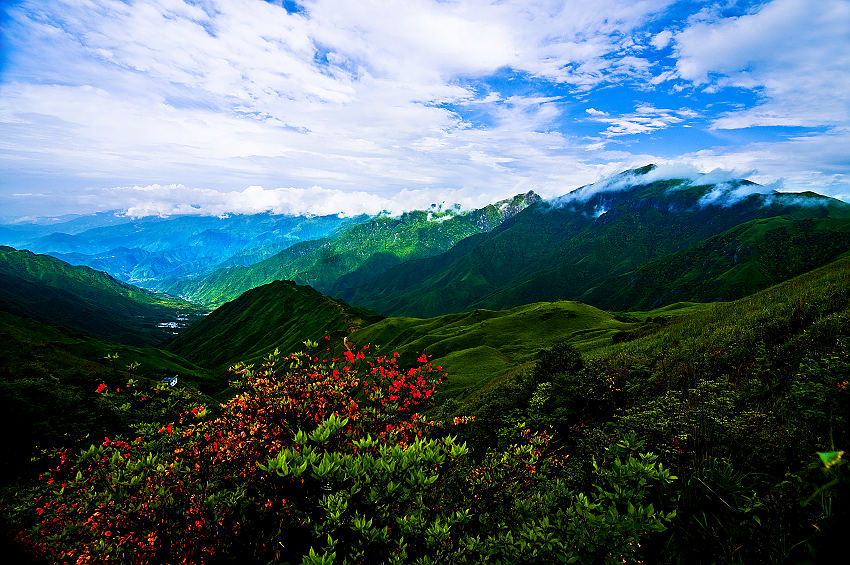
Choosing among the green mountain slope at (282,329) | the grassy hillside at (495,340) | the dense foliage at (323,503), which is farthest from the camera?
the green mountain slope at (282,329)

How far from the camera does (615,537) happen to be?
548 centimetres

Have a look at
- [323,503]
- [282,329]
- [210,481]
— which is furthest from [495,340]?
[282,329]

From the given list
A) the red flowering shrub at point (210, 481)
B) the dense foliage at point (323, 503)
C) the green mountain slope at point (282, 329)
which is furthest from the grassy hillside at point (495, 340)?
the green mountain slope at point (282, 329)

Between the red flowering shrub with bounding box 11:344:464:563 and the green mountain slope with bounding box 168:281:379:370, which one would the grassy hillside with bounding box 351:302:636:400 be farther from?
the green mountain slope with bounding box 168:281:379:370

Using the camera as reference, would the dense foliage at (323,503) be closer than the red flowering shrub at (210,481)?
Yes

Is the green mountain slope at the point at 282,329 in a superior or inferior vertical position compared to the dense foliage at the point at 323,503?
inferior

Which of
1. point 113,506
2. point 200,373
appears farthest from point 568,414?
point 200,373

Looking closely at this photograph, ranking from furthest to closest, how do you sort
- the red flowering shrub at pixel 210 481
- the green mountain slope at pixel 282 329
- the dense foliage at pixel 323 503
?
the green mountain slope at pixel 282 329, the red flowering shrub at pixel 210 481, the dense foliage at pixel 323 503

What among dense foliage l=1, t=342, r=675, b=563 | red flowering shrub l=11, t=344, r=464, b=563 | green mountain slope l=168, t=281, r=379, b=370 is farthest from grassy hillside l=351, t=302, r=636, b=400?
green mountain slope l=168, t=281, r=379, b=370

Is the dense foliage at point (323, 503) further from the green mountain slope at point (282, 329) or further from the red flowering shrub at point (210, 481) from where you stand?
the green mountain slope at point (282, 329)

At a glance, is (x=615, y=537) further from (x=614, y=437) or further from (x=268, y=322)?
(x=268, y=322)

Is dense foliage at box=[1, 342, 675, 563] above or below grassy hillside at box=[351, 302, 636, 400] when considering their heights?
above

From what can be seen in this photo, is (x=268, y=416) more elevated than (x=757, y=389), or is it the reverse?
(x=268, y=416)

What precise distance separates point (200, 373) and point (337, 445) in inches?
6013
